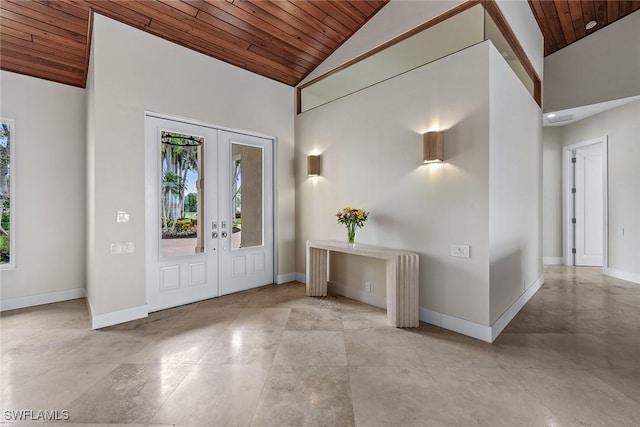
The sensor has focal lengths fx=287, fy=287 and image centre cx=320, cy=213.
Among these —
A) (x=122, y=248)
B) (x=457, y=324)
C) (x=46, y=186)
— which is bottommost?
(x=457, y=324)

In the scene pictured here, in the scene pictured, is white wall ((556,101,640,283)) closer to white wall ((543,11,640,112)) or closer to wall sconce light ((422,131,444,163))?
white wall ((543,11,640,112))

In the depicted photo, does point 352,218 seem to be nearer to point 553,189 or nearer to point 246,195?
point 246,195

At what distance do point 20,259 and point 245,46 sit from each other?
4.54 meters

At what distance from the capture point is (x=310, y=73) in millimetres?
5238

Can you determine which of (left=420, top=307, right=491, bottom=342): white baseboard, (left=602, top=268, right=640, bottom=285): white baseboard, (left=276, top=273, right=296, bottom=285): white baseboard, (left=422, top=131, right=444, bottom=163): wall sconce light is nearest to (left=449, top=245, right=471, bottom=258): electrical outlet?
(left=420, top=307, right=491, bottom=342): white baseboard

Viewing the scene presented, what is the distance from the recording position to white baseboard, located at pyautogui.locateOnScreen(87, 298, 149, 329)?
339cm

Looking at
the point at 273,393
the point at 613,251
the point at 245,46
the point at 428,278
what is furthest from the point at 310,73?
the point at 613,251

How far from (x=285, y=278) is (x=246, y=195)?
5.62 feet

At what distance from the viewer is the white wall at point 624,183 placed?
5.35m

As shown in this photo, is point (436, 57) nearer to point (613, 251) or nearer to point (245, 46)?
point (245, 46)

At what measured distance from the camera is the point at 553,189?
6941mm

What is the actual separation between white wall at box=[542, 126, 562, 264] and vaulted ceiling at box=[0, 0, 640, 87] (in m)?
2.44

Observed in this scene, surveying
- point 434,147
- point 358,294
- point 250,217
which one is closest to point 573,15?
point 434,147

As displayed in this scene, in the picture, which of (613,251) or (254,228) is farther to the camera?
(613,251)
